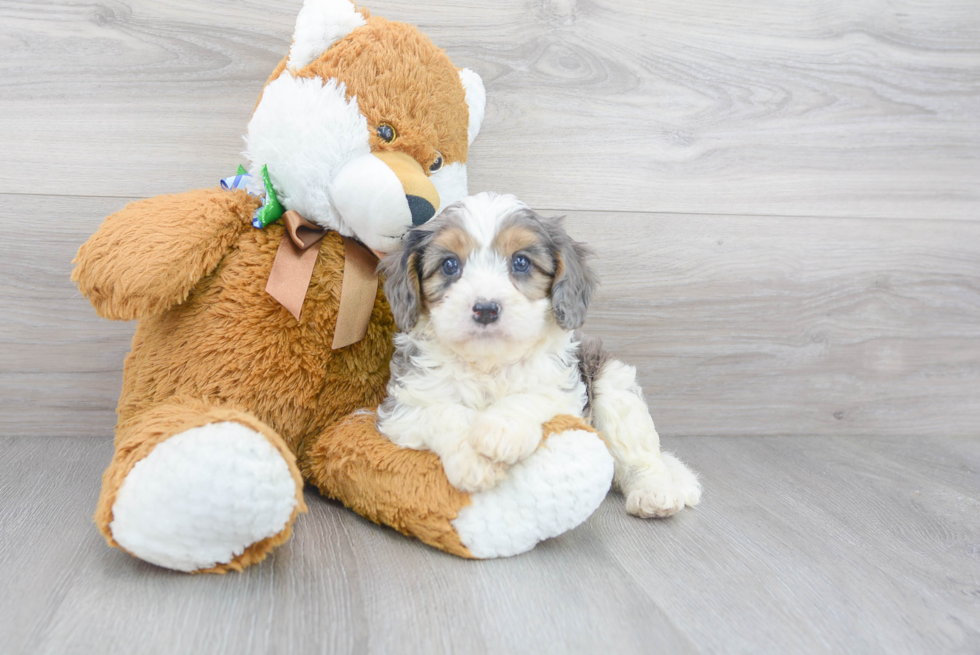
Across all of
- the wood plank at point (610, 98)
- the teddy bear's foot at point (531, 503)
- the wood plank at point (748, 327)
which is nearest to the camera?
the teddy bear's foot at point (531, 503)

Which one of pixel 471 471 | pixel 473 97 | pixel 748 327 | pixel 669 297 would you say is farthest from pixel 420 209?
pixel 748 327

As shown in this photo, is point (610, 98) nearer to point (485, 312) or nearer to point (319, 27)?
point (319, 27)

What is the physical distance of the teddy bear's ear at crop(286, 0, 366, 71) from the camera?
4.54 ft

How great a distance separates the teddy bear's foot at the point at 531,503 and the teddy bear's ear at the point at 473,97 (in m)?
0.79

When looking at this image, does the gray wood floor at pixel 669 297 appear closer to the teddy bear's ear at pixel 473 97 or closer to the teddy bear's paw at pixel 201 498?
the teddy bear's paw at pixel 201 498

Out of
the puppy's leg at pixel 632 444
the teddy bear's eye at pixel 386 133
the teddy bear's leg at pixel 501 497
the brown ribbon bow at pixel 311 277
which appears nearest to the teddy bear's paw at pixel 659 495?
the puppy's leg at pixel 632 444

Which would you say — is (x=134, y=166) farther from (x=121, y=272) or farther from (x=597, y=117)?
(x=597, y=117)

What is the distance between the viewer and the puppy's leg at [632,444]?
1514mm

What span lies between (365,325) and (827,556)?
1.03 m

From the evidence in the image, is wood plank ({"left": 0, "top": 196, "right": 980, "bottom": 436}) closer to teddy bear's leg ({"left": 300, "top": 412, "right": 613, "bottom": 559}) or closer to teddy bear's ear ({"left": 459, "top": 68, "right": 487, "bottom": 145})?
teddy bear's ear ({"left": 459, "top": 68, "right": 487, "bottom": 145})

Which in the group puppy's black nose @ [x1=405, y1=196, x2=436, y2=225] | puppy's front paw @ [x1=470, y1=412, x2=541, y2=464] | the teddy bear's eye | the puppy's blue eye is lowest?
puppy's front paw @ [x1=470, y1=412, x2=541, y2=464]

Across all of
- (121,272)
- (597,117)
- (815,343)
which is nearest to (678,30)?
(597,117)

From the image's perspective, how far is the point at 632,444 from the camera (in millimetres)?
1552

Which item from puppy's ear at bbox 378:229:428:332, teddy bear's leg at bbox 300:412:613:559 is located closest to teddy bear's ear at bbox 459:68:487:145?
puppy's ear at bbox 378:229:428:332
